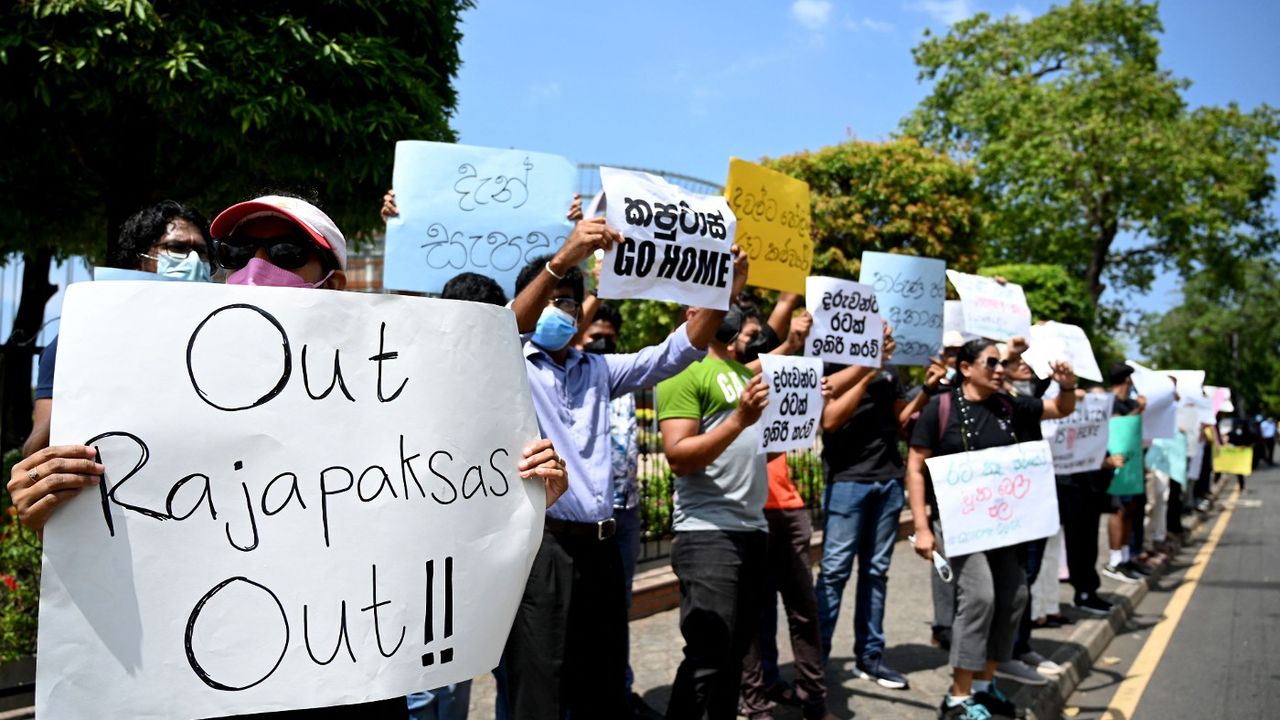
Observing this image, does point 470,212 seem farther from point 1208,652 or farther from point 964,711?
point 1208,652

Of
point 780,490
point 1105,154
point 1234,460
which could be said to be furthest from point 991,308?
point 1105,154

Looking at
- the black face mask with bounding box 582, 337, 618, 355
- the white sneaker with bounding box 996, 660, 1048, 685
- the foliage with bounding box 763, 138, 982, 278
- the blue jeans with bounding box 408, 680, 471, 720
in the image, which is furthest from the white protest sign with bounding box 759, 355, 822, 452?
the foliage with bounding box 763, 138, 982, 278

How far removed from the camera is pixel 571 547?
10.9 ft

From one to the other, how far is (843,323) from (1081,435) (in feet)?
9.28

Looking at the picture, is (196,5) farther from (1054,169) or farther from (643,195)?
(1054,169)

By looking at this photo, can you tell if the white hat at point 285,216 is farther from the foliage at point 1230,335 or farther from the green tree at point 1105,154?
the foliage at point 1230,335

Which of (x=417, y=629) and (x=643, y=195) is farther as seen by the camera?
(x=643, y=195)

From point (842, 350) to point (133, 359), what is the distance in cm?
419

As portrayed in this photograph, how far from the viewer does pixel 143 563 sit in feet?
6.06

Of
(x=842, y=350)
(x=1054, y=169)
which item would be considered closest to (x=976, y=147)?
(x=1054, y=169)

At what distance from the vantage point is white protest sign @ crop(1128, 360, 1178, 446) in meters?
9.73

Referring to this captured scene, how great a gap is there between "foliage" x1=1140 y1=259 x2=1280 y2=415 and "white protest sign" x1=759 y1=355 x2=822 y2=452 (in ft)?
211

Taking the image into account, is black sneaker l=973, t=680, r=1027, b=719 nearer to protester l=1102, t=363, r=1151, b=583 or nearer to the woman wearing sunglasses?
the woman wearing sunglasses

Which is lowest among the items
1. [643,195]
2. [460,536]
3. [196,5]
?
[460,536]
